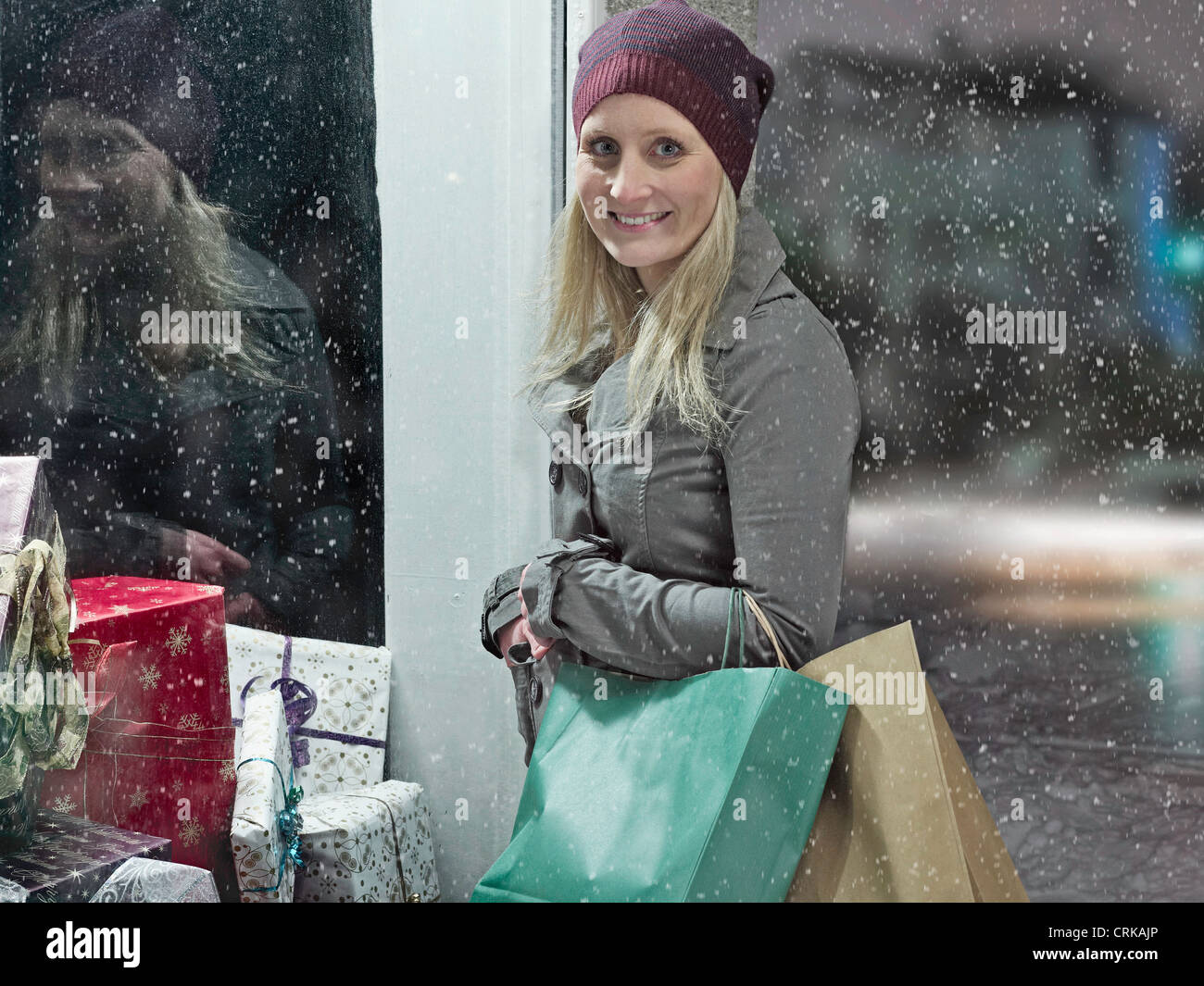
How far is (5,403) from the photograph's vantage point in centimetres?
211

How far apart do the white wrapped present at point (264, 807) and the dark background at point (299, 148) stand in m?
0.54

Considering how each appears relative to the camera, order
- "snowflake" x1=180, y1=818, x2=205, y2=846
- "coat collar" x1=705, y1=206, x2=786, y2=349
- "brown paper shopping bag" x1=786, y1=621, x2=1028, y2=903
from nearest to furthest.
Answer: "brown paper shopping bag" x1=786, y1=621, x2=1028, y2=903 → "coat collar" x1=705, y1=206, x2=786, y2=349 → "snowflake" x1=180, y1=818, x2=205, y2=846

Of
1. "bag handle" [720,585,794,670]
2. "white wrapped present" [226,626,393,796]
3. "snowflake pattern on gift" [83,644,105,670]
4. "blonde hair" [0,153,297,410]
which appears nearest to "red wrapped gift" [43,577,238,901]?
"snowflake pattern on gift" [83,644,105,670]

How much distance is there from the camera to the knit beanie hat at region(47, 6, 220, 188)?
206 cm

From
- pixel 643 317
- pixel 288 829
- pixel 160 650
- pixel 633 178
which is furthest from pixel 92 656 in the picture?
pixel 633 178

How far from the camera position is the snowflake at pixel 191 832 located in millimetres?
1862

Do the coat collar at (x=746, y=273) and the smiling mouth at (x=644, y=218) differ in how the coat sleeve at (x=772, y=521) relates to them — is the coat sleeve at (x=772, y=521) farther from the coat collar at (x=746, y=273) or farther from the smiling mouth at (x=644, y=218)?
the smiling mouth at (x=644, y=218)

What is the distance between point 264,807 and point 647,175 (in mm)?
1309

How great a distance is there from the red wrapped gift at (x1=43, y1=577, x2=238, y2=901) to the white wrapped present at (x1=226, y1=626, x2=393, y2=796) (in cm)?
28

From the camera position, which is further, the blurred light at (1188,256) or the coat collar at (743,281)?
the blurred light at (1188,256)

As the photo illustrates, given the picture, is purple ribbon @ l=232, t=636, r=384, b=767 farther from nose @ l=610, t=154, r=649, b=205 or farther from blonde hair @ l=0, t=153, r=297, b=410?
nose @ l=610, t=154, r=649, b=205

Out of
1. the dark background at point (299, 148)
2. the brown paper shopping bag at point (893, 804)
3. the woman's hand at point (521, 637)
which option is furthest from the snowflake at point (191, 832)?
the brown paper shopping bag at point (893, 804)

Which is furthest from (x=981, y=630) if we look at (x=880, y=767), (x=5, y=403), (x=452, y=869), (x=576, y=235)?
(x=5, y=403)
